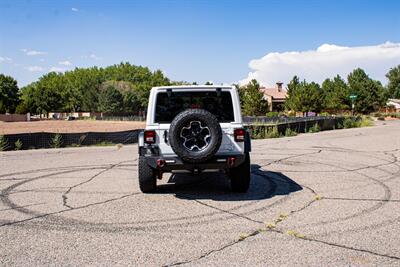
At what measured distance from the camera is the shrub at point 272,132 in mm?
23536

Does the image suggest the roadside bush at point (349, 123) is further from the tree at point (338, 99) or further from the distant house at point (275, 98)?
the distant house at point (275, 98)

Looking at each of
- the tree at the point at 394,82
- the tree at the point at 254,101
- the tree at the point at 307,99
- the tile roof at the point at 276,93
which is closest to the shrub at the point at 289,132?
the tree at the point at 307,99

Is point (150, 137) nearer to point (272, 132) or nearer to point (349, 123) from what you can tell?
point (272, 132)

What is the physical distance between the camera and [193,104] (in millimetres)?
7453

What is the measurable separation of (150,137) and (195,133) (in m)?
0.82

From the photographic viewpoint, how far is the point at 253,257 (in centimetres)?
416

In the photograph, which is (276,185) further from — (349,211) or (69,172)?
(69,172)

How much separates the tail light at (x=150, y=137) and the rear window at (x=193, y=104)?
34 centimetres

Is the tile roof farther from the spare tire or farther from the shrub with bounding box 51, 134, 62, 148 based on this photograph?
the spare tire

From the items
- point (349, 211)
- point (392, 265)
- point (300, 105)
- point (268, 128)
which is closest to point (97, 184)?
point (349, 211)

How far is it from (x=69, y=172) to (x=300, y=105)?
64791mm

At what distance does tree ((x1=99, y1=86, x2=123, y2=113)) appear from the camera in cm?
11269

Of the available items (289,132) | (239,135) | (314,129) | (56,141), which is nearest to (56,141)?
(56,141)

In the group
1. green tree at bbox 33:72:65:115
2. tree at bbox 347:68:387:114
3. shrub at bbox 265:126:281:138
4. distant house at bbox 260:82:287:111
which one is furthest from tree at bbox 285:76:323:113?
green tree at bbox 33:72:65:115
